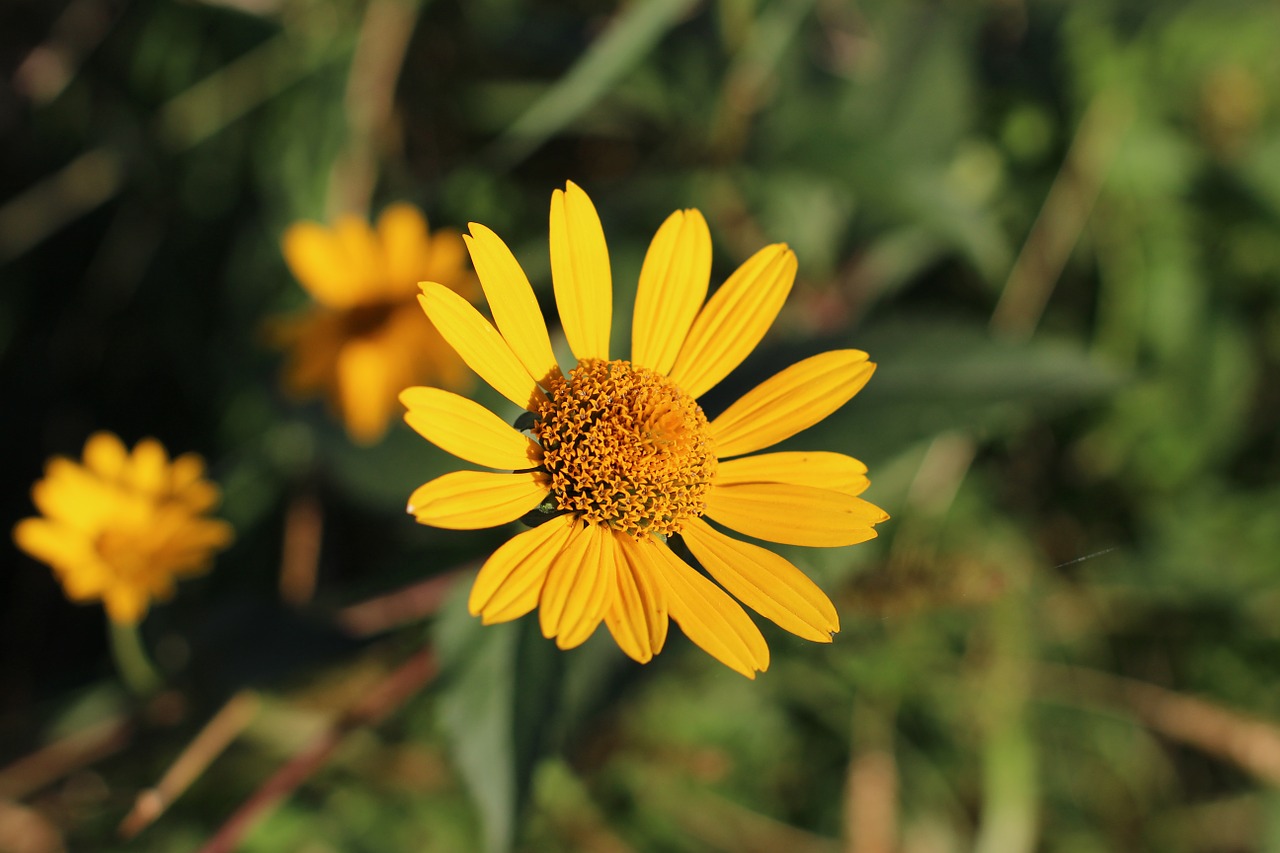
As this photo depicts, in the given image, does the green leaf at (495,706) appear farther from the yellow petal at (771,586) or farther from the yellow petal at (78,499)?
the yellow petal at (78,499)

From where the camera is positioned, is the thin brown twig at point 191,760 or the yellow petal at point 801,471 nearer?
the yellow petal at point 801,471

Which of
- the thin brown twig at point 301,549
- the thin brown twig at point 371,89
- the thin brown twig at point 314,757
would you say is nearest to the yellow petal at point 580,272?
the thin brown twig at point 314,757

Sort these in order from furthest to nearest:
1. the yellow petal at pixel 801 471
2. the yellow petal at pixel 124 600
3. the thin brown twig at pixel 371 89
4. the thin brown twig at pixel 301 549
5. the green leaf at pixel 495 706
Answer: the thin brown twig at pixel 371 89 < the thin brown twig at pixel 301 549 < the yellow petal at pixel 124 600 < the green leaf at pixel 495 706 < the yellow petal at pixel 801 471

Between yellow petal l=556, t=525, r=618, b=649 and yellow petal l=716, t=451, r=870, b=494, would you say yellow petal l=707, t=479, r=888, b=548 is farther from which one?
yellow petal l=556, t=525, r=618, b=649

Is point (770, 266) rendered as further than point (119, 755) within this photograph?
No

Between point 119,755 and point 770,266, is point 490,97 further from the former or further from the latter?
point 119,755

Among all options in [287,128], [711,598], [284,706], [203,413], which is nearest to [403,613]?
[284,706]
